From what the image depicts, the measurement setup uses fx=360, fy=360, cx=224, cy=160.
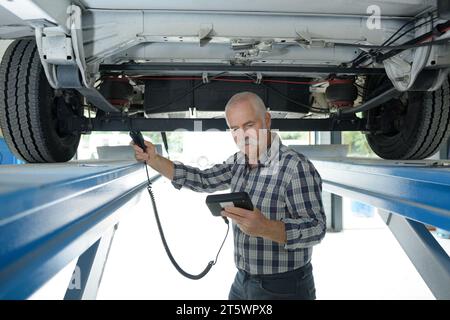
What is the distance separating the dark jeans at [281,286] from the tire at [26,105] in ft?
3.74

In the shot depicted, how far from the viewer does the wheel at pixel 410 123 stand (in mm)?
1813

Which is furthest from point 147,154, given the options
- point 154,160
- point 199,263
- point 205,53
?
point 199,263

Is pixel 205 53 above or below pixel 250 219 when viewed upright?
above

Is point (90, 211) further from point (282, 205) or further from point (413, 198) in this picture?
point (413, 198)

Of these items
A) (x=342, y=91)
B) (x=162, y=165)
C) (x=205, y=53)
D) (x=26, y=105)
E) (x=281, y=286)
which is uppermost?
(x=205, y=53)

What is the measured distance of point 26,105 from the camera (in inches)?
64.0

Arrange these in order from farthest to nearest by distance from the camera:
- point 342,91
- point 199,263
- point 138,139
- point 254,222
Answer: point 199,263 < point 342,91 < point 138,139 < point 254,222

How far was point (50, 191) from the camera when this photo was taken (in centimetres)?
71

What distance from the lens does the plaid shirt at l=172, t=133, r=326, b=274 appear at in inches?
43.4

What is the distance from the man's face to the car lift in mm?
445

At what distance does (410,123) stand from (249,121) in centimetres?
117
